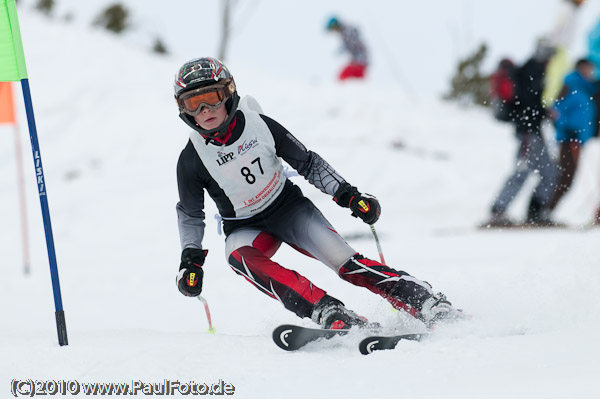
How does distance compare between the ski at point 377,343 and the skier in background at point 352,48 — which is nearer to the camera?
the ski at point 377,343

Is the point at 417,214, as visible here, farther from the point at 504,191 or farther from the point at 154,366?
the point at 154,366

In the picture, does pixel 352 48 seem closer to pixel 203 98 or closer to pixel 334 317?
pixel 203 98

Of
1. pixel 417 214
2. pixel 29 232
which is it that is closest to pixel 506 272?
pixel 417 214

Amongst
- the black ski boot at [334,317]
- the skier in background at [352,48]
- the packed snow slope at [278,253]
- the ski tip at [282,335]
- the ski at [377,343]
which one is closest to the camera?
the packed snow slope at [278,253]

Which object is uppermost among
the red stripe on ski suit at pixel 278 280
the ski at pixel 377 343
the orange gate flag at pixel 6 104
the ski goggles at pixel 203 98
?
the orange gate flag at pixel 6 104

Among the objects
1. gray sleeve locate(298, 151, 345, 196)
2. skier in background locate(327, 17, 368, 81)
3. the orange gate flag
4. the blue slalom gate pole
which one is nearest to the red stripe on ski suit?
gray sleeve locate(298, 151, 345, 196)

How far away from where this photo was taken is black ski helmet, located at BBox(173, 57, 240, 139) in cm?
358

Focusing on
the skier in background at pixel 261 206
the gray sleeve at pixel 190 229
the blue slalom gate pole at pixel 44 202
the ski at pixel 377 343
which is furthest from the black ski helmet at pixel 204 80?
the ski at pixel 377 343

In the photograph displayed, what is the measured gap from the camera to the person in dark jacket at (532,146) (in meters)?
7.97

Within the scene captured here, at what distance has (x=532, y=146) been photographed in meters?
7.91

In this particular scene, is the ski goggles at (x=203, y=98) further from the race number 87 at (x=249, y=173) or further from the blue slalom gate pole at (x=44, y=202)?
the blue slalom gate pole at (x=44, y=202)

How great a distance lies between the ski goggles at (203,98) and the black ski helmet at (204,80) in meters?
0.02

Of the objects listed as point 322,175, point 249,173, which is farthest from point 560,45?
Answer: point 249,173

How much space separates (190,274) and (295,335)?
0.78 metres
